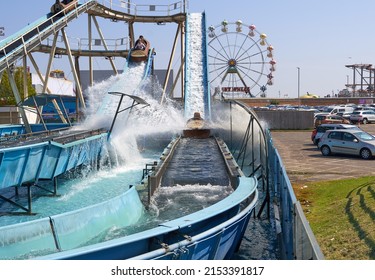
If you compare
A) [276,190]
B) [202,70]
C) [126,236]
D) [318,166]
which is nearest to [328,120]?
[202,70]

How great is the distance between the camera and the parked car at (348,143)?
72.7ft

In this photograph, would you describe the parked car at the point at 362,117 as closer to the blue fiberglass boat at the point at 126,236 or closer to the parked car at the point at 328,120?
the parked car at the point at 328,120

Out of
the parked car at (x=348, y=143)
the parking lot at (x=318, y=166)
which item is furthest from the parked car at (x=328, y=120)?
the parked car at (x=348, y=143)

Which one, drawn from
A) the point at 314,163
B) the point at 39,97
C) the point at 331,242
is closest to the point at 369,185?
the point at 331,242

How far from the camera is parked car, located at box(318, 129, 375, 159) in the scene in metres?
22.2

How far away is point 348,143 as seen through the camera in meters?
23.2

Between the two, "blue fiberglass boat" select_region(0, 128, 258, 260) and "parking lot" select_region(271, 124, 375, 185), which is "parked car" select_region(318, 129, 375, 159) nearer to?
"parking lot" select_region(271, 124, 375, 185)

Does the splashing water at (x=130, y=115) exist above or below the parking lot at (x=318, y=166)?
above

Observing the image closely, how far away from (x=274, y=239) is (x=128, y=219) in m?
3.33

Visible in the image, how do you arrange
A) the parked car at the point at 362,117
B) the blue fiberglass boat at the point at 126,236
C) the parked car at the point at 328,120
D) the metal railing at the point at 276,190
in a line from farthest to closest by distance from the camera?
the parked car at the point at 362,117 → the parked car at the point at 328,120 → the metal railing at the point at 276,190 → the blue fiberglass boat at the point at 126,236

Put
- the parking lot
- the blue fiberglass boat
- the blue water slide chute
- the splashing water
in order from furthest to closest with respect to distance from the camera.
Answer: the blue water slide chute, the splashing water, the parking lot, the blue fiberglass boat

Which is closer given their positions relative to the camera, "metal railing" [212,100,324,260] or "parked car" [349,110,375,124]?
"metal railing" [212,100,324,260]

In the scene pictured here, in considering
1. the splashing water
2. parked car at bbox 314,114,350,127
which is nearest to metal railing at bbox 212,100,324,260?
the splashing water

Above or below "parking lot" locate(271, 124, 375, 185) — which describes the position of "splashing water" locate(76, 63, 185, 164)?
above
